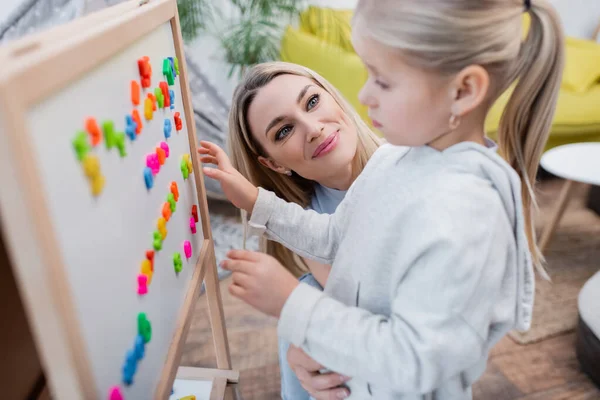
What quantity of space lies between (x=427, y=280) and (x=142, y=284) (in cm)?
33

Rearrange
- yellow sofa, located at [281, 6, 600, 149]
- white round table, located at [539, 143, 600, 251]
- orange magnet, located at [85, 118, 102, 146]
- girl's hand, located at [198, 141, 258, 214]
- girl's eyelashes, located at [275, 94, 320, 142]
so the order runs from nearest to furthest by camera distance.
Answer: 1. orange magnet, located at [85, 118, 102, 146]
2. girl's hand, located at [198, 141, 258, 214]
3. girl's eyelashes, located at [275, 94, 320, 142]
4. white round table, located at [539, 143, 600, 251]
5. yellow sofa, located at [281, 6, 600, 149]

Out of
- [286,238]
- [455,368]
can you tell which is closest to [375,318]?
[455,368]

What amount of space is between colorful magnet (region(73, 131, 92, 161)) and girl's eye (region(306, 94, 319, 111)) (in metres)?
0.61

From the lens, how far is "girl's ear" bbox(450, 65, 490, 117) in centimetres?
52

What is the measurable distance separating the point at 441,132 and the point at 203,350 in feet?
3.84

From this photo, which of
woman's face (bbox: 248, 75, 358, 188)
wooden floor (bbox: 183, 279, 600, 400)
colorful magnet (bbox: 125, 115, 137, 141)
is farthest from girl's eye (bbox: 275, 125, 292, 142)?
wooden floor (bbox: 183, 279, 600, 400)

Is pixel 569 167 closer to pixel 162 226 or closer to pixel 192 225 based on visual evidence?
pixel 192 225

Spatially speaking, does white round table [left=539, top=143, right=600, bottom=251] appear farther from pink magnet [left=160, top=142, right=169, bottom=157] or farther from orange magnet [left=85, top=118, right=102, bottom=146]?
orange magnet [left=85, top=118, right=102, bottom=146]

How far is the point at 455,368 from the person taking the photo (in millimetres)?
539

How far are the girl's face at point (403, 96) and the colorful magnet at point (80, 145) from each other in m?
0.31

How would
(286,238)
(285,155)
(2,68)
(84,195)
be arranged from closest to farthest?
1. (2,68)
2. (84,195)
3. (286,238)
4. (285,155)

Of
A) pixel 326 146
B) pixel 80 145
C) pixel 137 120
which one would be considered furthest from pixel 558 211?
pixel 80 145

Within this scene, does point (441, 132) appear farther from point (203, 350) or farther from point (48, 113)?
point (203, 350)

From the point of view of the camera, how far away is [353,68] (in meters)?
2.03
